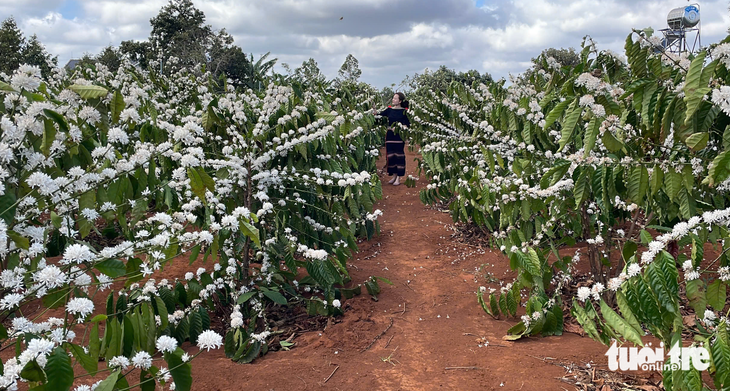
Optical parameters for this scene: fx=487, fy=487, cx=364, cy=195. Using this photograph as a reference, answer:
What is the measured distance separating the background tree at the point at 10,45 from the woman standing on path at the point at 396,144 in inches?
834

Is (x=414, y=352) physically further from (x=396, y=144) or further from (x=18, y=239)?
(x=396, y=144)

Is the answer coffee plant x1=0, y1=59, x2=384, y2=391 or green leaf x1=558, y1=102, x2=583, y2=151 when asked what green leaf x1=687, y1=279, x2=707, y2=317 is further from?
coffee plant x1=0, y1=59, x2=384, y2=391

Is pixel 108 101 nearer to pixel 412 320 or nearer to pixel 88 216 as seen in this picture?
pixel 88 216

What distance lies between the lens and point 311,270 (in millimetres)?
3227

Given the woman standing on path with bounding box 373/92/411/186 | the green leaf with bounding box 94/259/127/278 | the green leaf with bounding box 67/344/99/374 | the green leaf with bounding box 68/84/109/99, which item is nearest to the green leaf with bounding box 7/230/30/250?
the green leaf with bounding box 94/259/127/278

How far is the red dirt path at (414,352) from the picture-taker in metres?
2.77

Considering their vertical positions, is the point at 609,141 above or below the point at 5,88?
below

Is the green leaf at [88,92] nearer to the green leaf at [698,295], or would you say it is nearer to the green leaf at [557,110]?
the green leaf at [557,110]

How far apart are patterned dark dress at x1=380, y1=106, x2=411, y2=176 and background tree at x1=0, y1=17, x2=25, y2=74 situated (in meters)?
21.2

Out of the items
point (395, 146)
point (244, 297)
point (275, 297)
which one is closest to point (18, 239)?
point (244, 297)

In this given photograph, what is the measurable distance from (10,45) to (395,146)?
23.3 metres

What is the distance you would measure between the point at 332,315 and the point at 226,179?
4.28ft

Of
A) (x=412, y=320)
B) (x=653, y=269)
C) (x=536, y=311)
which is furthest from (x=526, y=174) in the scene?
(x=653, y=269)

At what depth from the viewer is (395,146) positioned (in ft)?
30.4
